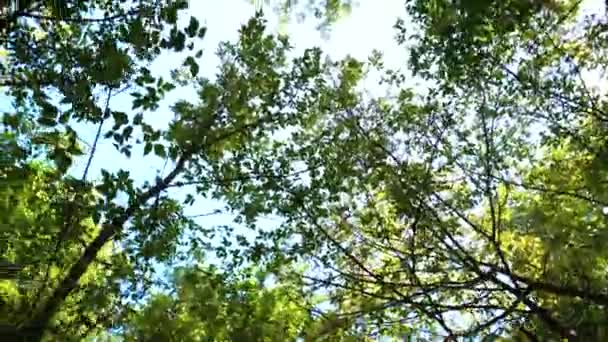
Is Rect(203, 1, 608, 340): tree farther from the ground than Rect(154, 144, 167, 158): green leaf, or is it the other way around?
Rect(203, 1, 608, 340): tree

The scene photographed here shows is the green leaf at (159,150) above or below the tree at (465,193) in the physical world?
below

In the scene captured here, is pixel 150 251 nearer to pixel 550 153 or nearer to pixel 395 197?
pixel 395 197

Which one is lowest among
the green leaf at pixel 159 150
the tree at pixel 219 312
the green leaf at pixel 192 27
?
the green leaf at pixel 159 150

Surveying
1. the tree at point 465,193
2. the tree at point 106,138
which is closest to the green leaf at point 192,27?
the tree at point 106,138

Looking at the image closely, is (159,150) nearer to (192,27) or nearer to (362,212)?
(192,27)

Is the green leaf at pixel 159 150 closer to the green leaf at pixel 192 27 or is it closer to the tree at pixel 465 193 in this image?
the green leaf at pixel 192 27

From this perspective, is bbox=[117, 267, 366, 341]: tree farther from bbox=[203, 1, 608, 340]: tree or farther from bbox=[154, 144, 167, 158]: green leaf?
bbox=[154, 144, 167, 158]: green leaf

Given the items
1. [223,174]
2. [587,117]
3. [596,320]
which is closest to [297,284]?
Answer: [223,174]

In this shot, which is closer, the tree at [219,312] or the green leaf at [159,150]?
the green leaf at [159,150]

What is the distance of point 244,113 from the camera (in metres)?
7.21

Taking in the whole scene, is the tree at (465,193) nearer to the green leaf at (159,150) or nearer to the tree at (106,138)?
the tree at (106,138)

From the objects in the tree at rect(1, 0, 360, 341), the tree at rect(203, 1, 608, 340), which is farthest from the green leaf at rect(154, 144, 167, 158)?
the tree at rect(203, 1, 608, 340)

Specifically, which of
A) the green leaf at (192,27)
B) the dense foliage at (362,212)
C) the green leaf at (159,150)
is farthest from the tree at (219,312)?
the green leaf at (192,27)

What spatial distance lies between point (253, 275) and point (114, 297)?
1.71 m
